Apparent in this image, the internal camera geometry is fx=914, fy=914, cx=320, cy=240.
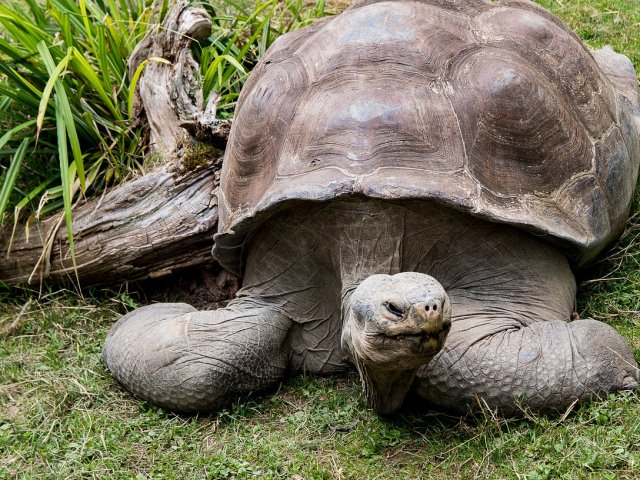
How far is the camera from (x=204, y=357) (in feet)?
12.9

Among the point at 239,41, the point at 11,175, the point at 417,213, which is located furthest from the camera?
the point at 239,41

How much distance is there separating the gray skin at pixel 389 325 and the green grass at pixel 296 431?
102 millimetres

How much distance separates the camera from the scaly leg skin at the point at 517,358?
3.52 m

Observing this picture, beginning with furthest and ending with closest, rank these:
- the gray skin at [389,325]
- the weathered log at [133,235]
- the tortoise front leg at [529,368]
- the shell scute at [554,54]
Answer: the weathered log at [133,235], the shell scute at [554,54], the tortoise front leg at [529,368], the gray skin at [389,325]

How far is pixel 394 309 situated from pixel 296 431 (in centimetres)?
101

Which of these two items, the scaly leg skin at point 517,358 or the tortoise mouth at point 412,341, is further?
the scaly leg skin at point 517,358

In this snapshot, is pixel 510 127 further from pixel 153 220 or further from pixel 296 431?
pixel 153 220

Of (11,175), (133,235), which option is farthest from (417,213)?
(11,175)

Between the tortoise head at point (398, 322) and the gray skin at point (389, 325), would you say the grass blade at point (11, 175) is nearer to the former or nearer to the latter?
the gray skin at point (389, 325)

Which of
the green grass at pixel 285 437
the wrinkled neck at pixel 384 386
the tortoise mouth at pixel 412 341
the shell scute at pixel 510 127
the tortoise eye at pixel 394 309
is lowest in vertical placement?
the green grass at pixel 285 437

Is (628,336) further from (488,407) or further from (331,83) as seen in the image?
(331,83)

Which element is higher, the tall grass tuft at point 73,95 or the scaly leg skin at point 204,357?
the tall grass tuft at point 73,95

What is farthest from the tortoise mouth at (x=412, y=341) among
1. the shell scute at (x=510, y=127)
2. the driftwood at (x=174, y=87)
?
the driftwood at (x=174, y=87)

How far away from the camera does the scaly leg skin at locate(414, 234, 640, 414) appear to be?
3523 millimetres
